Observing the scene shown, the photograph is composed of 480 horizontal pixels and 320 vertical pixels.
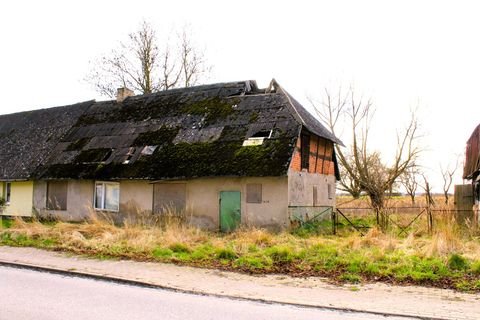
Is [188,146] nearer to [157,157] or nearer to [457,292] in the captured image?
[157,157]

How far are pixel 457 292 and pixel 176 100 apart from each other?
1790 centimetres

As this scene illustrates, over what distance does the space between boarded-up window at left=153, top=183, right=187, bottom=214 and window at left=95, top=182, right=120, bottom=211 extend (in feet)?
7.33

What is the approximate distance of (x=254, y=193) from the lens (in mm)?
17516

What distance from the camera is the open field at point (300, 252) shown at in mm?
9172

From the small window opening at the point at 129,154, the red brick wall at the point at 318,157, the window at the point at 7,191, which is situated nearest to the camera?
the red brick wall at the point at 318,157

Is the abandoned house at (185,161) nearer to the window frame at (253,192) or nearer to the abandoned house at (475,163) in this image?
the window frame at (253,192)

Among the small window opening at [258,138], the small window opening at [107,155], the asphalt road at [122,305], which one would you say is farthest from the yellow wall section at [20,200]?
the asphalt road at [122,305]

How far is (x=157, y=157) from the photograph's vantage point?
19391mm

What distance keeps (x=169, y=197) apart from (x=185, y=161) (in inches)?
69.9

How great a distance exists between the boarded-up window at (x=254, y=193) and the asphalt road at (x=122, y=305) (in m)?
9.32

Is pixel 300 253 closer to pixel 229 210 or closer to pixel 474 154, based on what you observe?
pixel 229 210

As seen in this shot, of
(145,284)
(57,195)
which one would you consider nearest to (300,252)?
(145,284)

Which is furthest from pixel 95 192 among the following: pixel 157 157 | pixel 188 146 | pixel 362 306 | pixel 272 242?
pixel 362 306

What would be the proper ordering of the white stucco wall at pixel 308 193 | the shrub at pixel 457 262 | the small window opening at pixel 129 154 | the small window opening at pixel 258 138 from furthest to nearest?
1. the small window opening at pixel 129 154
2. the small window opening at pixel 258 138
3. the white stucco wall at pixel 308 193
4. the shrub at pixel 457 262
